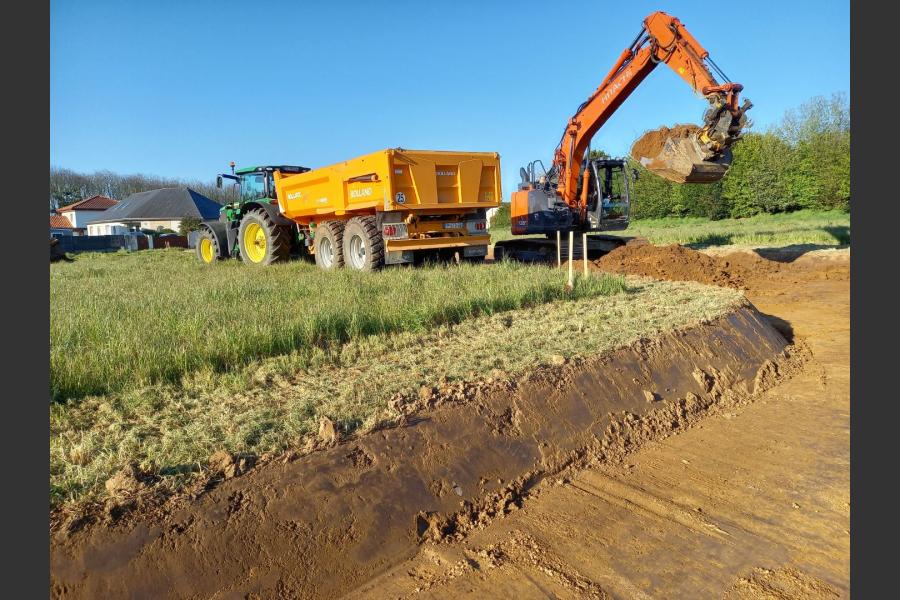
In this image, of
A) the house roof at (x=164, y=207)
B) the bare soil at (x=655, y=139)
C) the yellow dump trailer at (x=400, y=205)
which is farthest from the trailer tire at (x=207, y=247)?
the house roof at (x=164, y=207)

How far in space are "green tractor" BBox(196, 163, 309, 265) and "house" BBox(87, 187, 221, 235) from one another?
3529 centimetres

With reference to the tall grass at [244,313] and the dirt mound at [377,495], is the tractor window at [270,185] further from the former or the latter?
the dirt mound at [377,495]

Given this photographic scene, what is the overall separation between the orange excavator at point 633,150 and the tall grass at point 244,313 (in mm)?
3202

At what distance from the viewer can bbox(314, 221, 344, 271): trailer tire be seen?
11.6 metres

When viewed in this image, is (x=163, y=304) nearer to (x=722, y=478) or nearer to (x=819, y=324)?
(x=722, y=478)

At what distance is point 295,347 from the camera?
5250 mm

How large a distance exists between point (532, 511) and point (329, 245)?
9.51 meters

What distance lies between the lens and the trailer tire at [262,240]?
1325 cm

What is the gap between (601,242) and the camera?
13914 mm

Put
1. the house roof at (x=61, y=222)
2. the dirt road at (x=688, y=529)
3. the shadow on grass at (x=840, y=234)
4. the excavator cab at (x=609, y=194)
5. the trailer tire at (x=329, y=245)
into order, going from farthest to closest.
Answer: the house roof at (x=61, y=222), the shadow on grass at (x=840, y=234), the excavator cab at (x=609, y=194), the trailer tire at (x=329, y=245), the dirt road at (x=688, y=529)

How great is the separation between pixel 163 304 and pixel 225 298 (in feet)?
2.38

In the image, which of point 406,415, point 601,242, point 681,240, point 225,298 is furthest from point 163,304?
point 681,240

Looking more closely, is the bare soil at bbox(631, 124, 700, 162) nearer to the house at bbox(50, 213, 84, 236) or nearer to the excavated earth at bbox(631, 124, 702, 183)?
the excavated earth at bbox(631, 124, 702, 183)

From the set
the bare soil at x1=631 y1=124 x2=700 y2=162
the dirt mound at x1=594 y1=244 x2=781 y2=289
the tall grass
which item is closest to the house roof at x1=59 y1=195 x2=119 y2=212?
the tall grass
